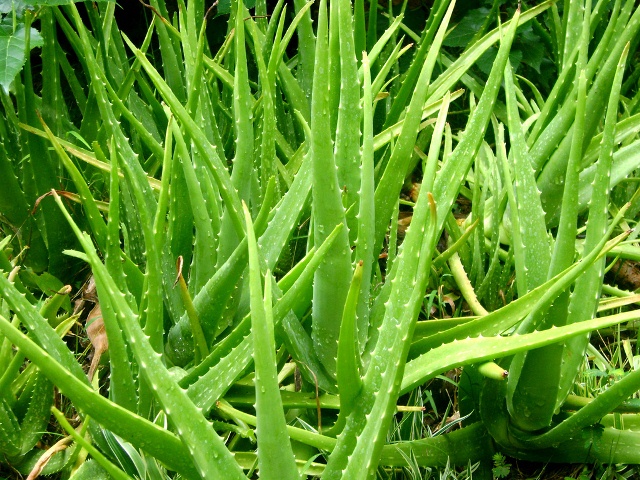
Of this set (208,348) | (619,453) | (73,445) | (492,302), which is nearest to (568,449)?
(619,453)

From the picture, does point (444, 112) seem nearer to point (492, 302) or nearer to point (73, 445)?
point (492, 302)

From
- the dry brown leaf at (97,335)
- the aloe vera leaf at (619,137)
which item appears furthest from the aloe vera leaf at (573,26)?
the dry brown leaf at (97,335)

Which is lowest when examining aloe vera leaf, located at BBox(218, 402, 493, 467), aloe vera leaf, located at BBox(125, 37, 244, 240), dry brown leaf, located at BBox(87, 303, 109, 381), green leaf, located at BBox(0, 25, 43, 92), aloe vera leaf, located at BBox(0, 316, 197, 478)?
aloe vera leaf, located at BBox(218, 402, 493, 467)

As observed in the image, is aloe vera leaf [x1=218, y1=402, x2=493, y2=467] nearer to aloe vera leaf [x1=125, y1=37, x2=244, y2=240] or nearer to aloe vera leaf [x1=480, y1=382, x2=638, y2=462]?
aloe vera leaf [x1=480, y1=382, x2=638, y2=462]

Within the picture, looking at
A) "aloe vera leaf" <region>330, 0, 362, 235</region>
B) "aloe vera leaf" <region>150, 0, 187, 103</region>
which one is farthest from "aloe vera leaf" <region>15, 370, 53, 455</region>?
"aloe vera leaf" <region>150, 0, 187, 103</region>

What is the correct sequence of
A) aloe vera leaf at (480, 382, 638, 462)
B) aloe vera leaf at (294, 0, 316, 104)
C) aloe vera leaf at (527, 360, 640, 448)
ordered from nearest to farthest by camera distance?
aloe vera leaf at (527, 360, 640, 448), aloe vera leaf at (480, 382, 638, 462), aloe vera leaf at (294, 0, 316, 104)

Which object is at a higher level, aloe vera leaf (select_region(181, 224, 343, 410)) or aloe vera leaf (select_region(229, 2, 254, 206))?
aloe vera leaf (select_region(229, 2, 254, 206))
